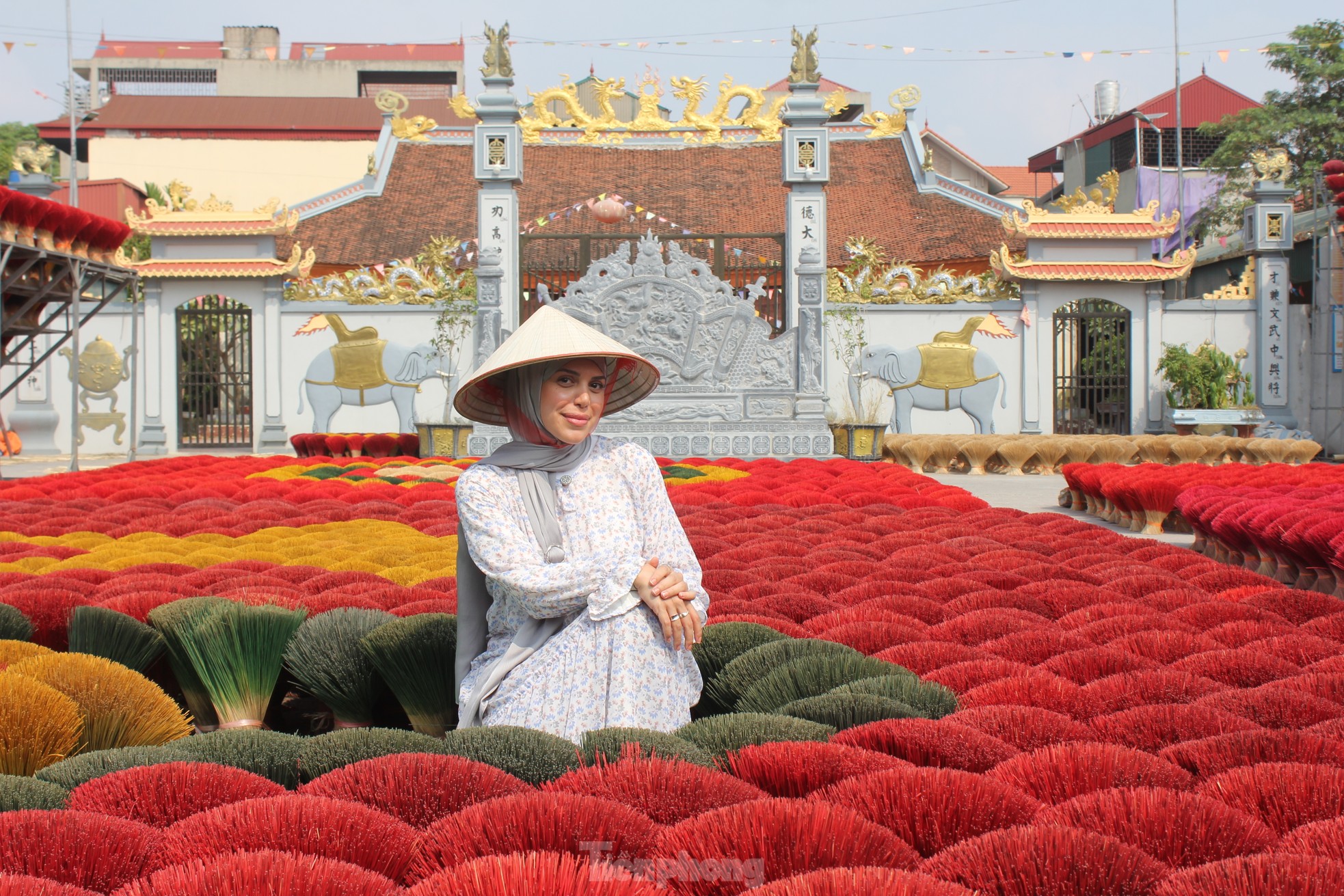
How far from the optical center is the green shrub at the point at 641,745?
5.88 ft

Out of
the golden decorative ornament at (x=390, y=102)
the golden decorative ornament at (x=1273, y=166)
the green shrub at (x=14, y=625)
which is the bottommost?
the green shrub at (x=14, y=625)

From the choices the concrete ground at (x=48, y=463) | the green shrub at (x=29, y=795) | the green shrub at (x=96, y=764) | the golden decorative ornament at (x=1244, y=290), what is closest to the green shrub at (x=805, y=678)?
the green shrub at (x=96, y=764)

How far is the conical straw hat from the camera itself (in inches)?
91.7

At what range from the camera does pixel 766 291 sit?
14062 mm

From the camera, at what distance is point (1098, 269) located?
15102 millimetres

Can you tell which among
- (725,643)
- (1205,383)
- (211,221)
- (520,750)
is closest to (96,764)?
(520,750)

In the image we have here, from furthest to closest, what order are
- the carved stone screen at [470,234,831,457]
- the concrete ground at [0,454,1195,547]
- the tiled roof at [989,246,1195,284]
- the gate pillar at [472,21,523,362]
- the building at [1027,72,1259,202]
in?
1. the building at [1027,72,1259,202]
2. the tiled roof at [989,246,1195,284]
3. the gate pillar at [472,21,523,362]
4. the carved stone screen at [470,234,831,457]
5. the concrete ground at [0,454,1195,547]

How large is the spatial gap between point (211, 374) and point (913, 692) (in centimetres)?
1600

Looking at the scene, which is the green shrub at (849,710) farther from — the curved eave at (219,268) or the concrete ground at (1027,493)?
the curved eave at (219,268)

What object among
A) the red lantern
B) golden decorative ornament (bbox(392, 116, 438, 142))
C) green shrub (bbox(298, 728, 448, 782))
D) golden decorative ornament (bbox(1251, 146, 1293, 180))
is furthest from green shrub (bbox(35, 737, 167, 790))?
golden decorative ornament (bbox(392, 116, 438, 142))

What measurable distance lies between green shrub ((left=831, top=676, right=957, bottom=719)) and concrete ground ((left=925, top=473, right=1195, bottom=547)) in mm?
5148

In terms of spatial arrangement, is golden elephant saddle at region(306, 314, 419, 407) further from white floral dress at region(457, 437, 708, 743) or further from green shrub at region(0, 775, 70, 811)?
green shrub at region(0, 775, 70, 811)

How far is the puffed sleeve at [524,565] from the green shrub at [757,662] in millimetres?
441

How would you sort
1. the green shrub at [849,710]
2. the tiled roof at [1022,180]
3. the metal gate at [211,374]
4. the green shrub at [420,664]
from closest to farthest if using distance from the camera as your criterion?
the green shrub at [849,710] → the green shrub at [420,664] → the metal gate at [211,374] → the tiled roof at [1022,180]
